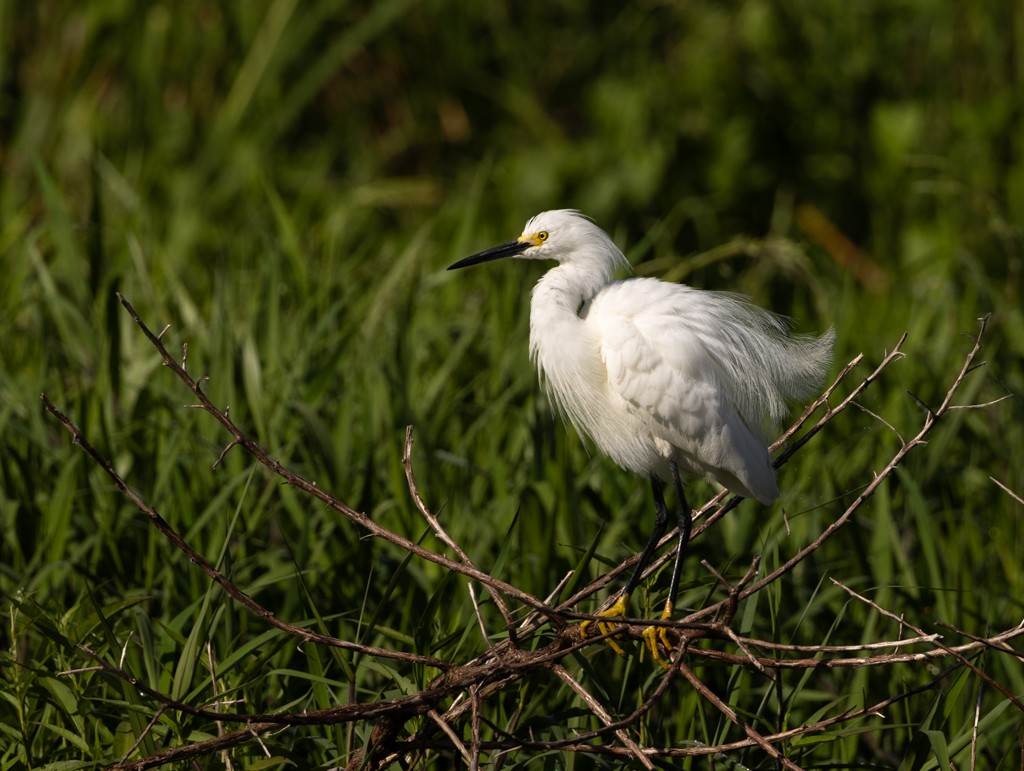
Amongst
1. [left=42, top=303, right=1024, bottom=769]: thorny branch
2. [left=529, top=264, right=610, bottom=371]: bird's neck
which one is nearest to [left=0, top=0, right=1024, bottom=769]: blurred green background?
[left=42, top=303, right=1024, bottom=769]: thorny branch

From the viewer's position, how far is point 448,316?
166 inches

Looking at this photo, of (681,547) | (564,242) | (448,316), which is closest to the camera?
(681,547)

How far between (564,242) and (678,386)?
43cm

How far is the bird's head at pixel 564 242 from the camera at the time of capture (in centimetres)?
268

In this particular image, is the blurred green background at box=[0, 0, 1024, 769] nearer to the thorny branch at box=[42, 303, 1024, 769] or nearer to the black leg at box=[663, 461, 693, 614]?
the black leg at box=[663, 461, 693, 614]

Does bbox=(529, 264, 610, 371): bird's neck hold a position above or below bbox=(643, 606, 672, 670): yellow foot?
above

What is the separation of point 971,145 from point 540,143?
→ 201 cm

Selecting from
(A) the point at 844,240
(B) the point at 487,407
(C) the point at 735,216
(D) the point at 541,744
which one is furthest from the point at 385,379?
(A) the point at 844,240

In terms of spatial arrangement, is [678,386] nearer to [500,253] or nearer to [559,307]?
[559,307]

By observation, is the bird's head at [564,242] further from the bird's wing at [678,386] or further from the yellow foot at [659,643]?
the yellow foot at [659,643]

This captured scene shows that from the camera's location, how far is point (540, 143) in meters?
6.29

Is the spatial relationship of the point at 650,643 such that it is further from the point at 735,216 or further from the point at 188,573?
the point at 735,216

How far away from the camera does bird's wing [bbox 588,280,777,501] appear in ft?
8.06

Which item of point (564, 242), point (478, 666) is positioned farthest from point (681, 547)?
point (564, 242)
